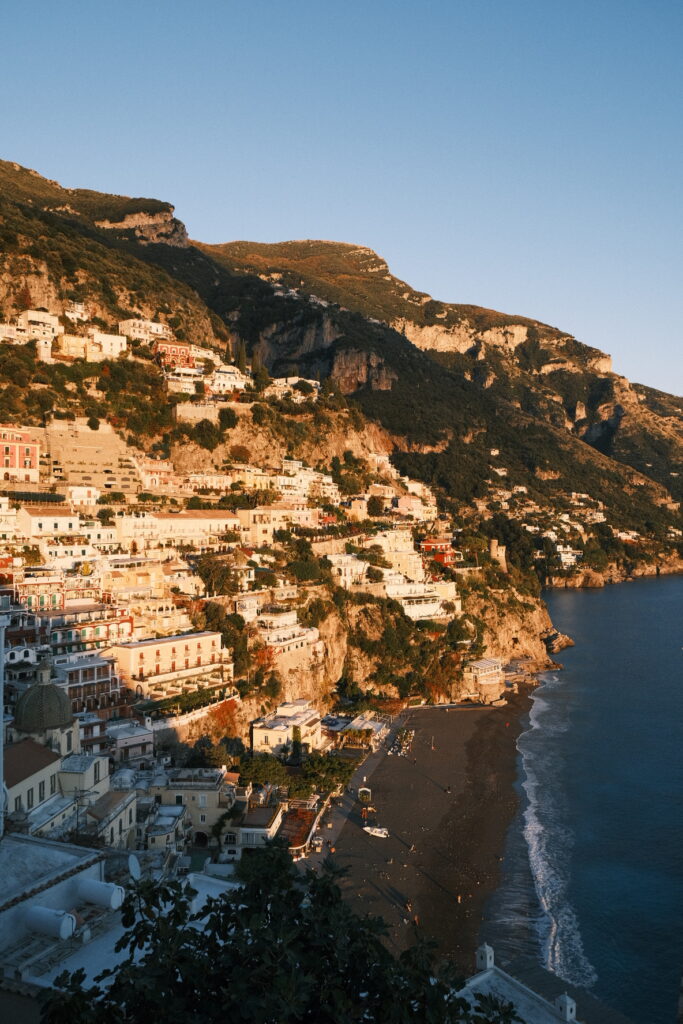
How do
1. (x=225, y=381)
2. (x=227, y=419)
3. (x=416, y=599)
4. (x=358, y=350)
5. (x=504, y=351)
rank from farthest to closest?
(x=504, y=351), (x=358, y=350), (x=225, y=381), (x=227, y=419), (x=416, y=599)

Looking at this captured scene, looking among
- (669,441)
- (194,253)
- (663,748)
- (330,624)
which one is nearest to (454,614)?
(330,624)

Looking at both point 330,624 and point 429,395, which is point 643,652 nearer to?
point 330,624

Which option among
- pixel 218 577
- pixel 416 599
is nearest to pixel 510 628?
pixel 416 599

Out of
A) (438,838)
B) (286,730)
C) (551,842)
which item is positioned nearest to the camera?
(551,842)

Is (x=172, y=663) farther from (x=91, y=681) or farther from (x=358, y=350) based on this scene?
(x=358, y=350)

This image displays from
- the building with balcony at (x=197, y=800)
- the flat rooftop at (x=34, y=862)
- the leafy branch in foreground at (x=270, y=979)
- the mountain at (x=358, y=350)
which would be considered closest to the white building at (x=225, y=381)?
the mountain at (x=358, y=350)

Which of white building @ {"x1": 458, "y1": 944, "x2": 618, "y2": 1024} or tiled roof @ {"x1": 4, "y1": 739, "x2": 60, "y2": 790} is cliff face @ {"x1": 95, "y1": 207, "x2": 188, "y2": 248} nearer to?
tiled roof @ {"x1": 4, "y1": 739, "x2": 60, "y2": 790}

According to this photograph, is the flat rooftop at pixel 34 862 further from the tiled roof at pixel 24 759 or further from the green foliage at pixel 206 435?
the green foliage at pixel 206 435
